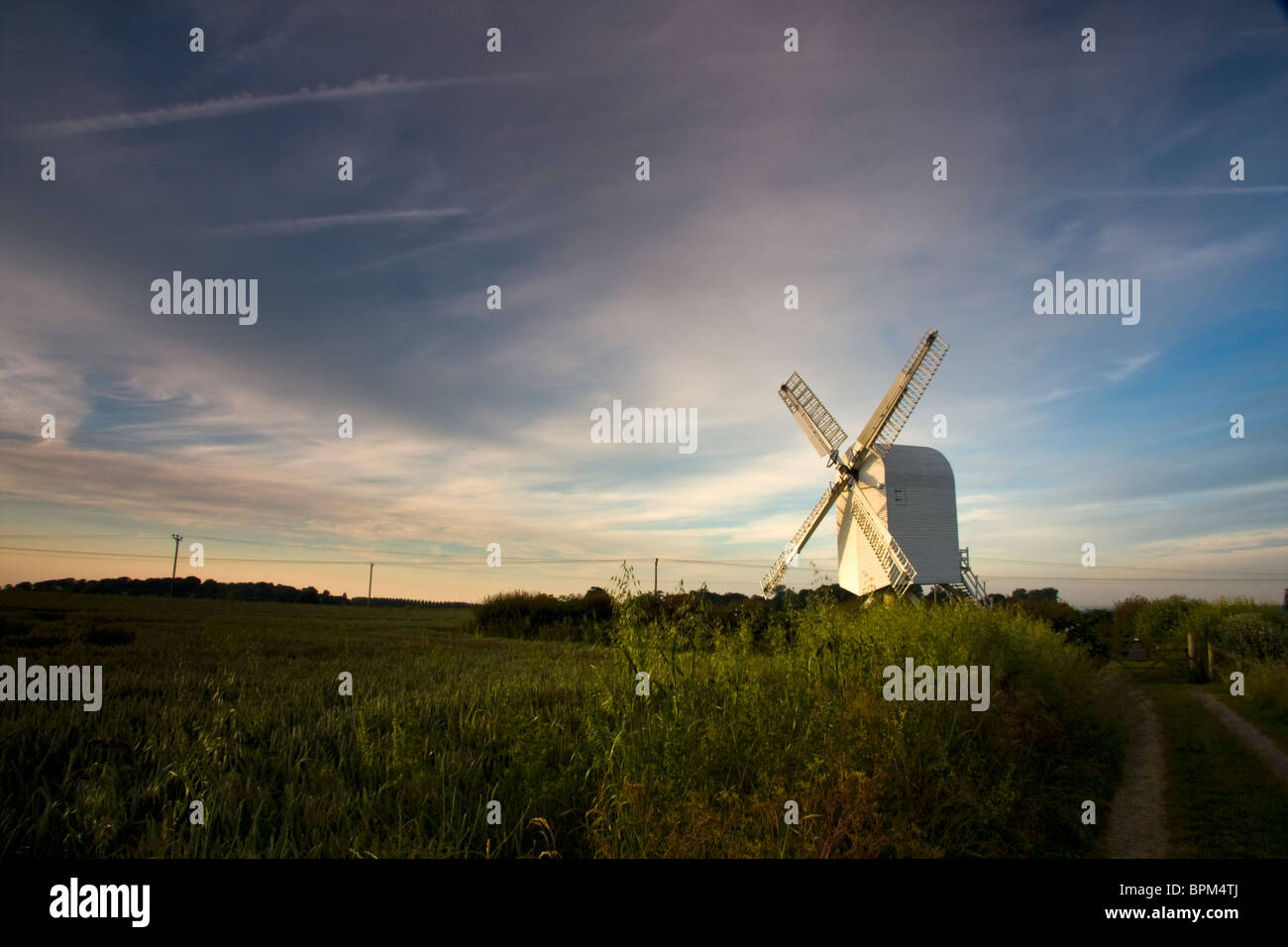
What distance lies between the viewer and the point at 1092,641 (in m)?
26.1

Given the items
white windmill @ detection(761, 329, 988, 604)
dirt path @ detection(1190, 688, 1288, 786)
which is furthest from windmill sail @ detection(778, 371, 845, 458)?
dirt path @ detection(1190, 688, 1288, 786)

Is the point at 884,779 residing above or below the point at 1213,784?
above

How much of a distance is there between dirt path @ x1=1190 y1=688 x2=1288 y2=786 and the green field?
6.71 feet

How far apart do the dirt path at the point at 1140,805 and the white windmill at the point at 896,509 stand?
17.7 metres

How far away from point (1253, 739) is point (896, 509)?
19303 millimetres

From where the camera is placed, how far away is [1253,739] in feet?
40.5
